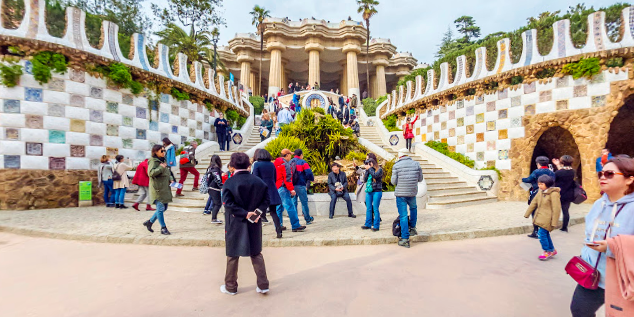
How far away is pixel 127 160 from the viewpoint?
32.5 feet

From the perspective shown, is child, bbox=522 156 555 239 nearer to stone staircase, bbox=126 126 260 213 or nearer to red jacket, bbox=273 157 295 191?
red jacket, bbox=273 157 295 191

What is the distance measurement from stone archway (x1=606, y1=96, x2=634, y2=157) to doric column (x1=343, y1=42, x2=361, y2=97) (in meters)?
24.7

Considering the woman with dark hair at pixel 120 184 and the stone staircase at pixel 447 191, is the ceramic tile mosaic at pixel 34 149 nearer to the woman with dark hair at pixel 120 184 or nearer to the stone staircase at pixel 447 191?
the woman with dark hair at pixel 120 184

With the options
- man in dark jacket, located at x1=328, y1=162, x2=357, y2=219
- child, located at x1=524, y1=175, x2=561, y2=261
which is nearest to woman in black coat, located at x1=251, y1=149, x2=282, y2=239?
man in dark jacket, located at x1=328, y1=162, x2=357, y2=219

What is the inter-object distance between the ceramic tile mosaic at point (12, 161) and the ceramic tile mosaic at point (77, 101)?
2082mm

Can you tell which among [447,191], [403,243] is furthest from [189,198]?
[447,191]

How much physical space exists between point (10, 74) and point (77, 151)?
8.54ft

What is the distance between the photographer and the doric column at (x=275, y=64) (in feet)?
109

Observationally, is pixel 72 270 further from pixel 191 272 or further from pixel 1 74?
pixel 1 74

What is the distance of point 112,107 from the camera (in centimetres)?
977

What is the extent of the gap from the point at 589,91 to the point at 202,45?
25.0 meters

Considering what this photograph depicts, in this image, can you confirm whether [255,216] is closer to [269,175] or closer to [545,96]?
[269,175]

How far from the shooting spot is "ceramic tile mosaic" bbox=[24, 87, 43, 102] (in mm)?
8312

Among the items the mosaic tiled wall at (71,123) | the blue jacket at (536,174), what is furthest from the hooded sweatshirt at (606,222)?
the mosaic tiled wall at (71,123)
